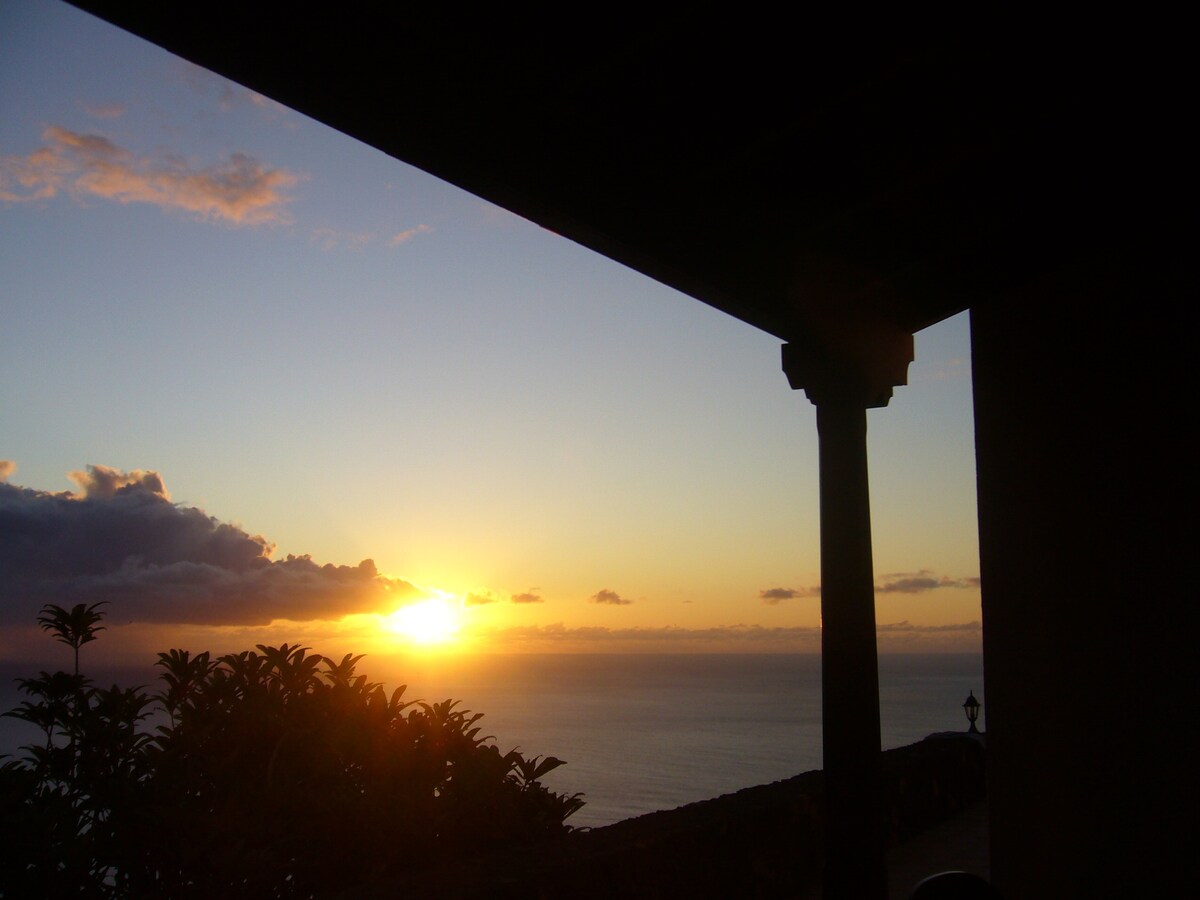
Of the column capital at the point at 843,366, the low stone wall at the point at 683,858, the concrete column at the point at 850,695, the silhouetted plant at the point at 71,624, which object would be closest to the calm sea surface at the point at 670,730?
the low stone wall at the point at 683,858

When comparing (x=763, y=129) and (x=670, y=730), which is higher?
(x=763, y=129)

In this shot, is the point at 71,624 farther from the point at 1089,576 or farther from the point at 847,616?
the point at 1089,576

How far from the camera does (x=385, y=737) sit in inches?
196

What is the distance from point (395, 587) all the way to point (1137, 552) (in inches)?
2071

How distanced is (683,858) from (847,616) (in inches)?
65.5

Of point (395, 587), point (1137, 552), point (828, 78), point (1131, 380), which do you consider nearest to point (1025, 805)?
point (1137, 552)

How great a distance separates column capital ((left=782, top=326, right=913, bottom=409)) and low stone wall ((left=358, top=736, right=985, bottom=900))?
226 cm

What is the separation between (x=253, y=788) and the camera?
4688mm

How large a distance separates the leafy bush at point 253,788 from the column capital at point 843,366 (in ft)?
8.40

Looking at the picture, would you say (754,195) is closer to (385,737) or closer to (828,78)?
(828,78)

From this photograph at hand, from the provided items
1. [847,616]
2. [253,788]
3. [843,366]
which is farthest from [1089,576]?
A: [253,788]

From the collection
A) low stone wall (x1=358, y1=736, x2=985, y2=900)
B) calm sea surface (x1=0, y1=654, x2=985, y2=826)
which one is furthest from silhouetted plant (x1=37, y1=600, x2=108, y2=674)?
calm sea surface (x1=0, y1=654, x2=985, y2=826)

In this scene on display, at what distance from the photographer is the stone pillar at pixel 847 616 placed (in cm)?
353

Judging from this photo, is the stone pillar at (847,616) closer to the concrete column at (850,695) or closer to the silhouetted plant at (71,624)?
the concrete column at (850,695)
